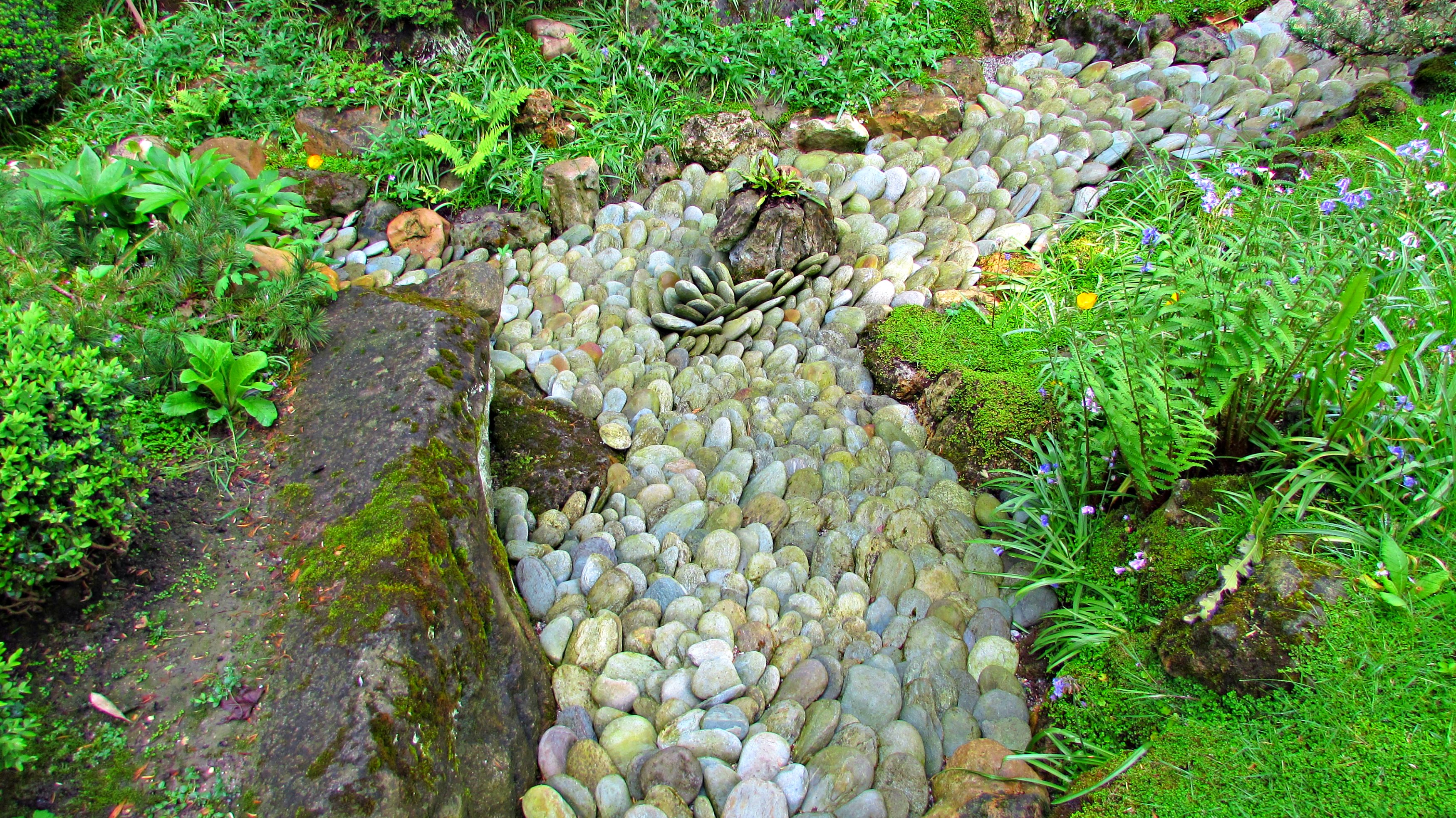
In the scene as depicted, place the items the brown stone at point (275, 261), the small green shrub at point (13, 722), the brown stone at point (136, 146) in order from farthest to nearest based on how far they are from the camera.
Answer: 1. the brown stone at point (136, 146)
2. the brown stone at point (275, 261)
3. the small green shrub at point (13, 722)

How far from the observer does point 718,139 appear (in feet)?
15.9

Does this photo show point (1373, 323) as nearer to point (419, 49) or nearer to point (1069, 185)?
point (1069, 185)

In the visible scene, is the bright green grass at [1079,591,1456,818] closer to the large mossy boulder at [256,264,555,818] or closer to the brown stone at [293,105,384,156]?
the large mossy boulder at [256,264,555,818]

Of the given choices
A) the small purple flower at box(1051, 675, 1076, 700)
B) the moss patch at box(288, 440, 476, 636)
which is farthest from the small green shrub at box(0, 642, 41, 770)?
the small purple flower at box(1051, 675, 1076, 700)

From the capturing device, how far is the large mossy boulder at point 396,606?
5.88 feet

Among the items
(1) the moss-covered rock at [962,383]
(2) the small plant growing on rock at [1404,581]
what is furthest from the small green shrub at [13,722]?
(2) the small plant growing on rock at [1404,581]

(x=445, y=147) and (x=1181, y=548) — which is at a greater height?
(x=1181, y=548)

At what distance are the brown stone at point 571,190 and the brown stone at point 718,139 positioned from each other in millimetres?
638

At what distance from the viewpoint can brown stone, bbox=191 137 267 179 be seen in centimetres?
480

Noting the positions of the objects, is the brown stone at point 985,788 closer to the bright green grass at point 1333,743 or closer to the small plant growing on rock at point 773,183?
the bright green grass at point 1333,743

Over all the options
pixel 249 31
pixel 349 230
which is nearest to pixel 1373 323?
pixel 349 230

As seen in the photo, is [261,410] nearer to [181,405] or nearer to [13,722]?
[181,405]

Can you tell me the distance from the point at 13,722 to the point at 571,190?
11.9 ft

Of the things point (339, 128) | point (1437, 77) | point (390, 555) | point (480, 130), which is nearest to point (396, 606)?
point (390, 555)
